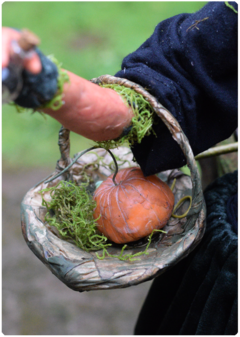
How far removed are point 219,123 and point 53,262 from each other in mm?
420

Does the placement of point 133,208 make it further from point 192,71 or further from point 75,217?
point 192,71

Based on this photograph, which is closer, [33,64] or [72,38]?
[33,64]

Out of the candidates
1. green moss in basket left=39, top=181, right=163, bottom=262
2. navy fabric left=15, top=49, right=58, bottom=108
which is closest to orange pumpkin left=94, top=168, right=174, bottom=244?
green moss in basket left=39, top=181, right=163, bottom=262

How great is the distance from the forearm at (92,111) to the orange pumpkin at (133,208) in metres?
0.16

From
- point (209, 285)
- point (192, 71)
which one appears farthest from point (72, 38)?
point (209, 285)

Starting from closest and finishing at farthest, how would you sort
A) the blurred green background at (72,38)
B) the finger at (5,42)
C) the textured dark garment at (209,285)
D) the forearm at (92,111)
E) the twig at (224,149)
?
1. the finger at (5,42)
2. the forearm at (92,111)
3. the textured dark garment at (209,285)
4. the twig at (224,149)
5. the blurred green background at (72,38)

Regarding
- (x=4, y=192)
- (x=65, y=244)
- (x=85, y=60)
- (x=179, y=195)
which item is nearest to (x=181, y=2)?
(x=85, y=60)

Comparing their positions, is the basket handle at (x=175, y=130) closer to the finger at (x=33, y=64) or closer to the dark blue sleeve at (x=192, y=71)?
the dark blue sleeve at (x=192, y=71)

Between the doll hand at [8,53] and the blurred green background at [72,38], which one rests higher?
the blurred green background at [72,38]

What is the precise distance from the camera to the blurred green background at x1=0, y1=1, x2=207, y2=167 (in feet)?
7.29

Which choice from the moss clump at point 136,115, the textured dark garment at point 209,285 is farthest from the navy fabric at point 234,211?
the moss clump at point 136,115

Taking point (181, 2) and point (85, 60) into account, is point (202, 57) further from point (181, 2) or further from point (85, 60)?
point (181, 2)

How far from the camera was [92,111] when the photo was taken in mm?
558

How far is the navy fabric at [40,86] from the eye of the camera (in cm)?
47
